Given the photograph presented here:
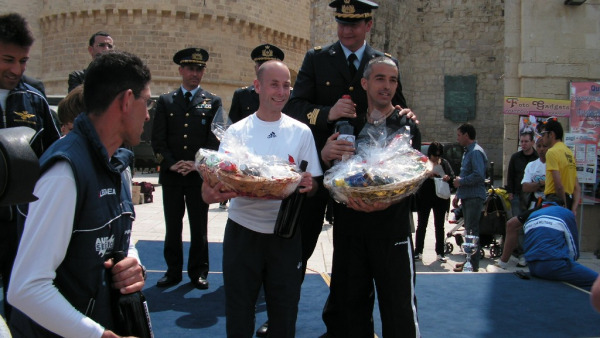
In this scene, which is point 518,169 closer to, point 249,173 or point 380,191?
point 380,191

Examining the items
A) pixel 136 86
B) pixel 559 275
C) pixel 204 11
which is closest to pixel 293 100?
pixel 136 86

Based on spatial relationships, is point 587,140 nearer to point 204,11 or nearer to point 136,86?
point 136,86

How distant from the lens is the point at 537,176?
8.03m

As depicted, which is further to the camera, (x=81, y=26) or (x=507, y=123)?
(x=81, y=26)

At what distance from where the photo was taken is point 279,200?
10.8 ft

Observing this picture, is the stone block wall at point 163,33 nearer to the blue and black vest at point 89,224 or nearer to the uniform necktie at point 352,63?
the uniform necktie at point 352,63

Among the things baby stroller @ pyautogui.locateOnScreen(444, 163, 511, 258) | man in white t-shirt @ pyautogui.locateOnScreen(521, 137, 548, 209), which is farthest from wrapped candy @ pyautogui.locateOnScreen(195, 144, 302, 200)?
baby stroller @ pyautogui.locateOnScreen(444, 163, 511, 258)

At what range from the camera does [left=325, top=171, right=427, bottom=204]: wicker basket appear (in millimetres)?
2973

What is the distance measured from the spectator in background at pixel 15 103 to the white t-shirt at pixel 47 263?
4.44ft

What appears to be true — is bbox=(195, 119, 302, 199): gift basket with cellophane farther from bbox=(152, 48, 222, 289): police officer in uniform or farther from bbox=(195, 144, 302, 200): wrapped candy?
bbox=(152, 48, 222, 289): police officer in uniform

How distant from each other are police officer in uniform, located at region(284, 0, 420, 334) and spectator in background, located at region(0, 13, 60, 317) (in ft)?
5.73

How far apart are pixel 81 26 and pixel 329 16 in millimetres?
16121

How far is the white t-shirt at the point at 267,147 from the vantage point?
3246mm

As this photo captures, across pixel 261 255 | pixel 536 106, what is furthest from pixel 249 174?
pixel 536 106
